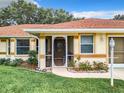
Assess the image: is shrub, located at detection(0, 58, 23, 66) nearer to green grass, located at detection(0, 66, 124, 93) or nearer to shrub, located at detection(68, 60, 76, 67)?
shrub, located at detection(68, 60, 76, 67)

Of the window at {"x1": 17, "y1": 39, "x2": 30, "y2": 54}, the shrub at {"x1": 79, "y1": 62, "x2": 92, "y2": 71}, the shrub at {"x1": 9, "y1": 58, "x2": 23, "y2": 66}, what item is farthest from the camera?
the window at {"x1": 17, "y1": 39, "x2": 30, "y2": 54}

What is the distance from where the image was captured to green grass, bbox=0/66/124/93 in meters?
13.8

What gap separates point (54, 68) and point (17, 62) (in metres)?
6.93

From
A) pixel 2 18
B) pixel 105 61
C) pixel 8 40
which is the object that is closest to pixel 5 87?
pixel 105 61

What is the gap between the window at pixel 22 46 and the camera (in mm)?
32438

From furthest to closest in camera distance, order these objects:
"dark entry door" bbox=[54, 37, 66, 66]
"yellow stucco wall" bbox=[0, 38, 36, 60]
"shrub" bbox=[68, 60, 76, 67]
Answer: "yellow stucco wall" bbox=[0, 38, 36, 60] → "dark entry door" bbox=[54, 37, 66, 66] → "shrub" bbox=[68, 60, 76, 67]

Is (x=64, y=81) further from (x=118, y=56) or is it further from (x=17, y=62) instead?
(x=17, y=62)

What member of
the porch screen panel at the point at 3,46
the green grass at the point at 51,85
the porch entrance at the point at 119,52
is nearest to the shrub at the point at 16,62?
the porch screen panel at the point at 3,46

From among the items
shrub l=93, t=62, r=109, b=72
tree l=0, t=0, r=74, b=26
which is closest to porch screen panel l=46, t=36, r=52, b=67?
shrub l=93, t=62, r=109, b=72

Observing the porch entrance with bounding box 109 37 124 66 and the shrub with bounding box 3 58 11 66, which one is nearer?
the porch entrance with bounding box 109 37 124 66

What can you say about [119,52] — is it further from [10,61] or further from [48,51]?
[10,61]

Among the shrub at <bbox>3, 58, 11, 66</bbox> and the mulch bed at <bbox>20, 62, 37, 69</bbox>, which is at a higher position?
the shrub at <bbox>3, 58, 11, 66</bbox>

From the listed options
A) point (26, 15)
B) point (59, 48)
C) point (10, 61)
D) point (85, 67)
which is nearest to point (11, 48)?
point (10, 61)

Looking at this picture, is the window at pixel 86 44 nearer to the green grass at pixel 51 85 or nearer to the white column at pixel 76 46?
the white column at pixel 76 46
